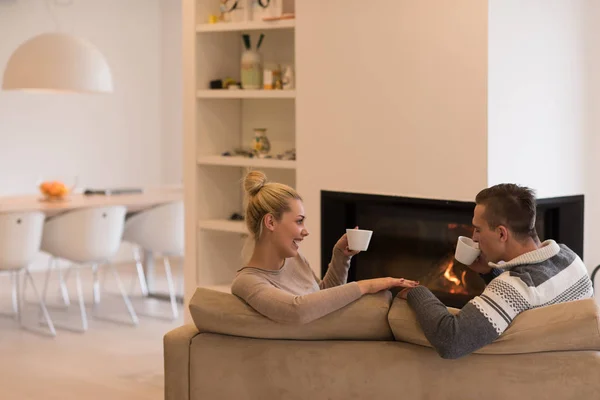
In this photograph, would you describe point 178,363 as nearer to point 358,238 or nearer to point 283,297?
point 283,297

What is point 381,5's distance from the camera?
4.24 m

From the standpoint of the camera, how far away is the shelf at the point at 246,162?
15.5 ft

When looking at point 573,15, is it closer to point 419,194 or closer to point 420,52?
point 420,52

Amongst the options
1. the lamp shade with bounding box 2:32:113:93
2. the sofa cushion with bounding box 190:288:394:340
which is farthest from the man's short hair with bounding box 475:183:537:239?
the lamp shade with bounding box 2:32:113:93

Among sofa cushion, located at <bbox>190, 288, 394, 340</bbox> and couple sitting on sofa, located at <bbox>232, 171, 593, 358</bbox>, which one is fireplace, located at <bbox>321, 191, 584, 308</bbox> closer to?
couple sitting on sofa, located at <bbox>232, 171, 593, 358</bbox>

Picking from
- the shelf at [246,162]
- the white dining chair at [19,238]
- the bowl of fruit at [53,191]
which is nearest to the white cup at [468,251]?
the shelf at [246,162]

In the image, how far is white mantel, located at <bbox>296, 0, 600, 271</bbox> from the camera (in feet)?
12.9

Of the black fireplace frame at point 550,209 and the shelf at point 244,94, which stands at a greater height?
the shelf at point 244,94

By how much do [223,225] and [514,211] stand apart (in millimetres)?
2634

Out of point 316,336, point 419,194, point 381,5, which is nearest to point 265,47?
point 381,5

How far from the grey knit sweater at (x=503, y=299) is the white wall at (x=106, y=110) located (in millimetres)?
Result: 6277

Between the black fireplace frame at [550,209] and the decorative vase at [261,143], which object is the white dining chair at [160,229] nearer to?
the decorative vase at [261,143]

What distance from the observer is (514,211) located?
2.59m

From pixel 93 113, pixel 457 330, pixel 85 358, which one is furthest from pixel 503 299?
pixel 93 113
